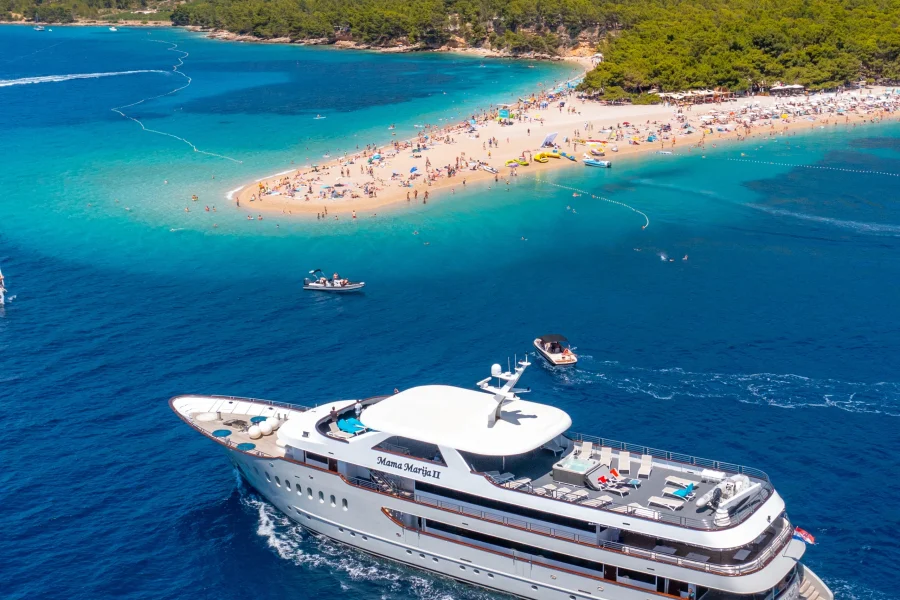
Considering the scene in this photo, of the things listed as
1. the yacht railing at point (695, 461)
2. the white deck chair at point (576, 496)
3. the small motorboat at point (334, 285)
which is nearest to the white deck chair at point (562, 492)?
the white deck chair at point (576, 496)

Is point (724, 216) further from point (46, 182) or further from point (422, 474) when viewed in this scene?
point (46, 182)

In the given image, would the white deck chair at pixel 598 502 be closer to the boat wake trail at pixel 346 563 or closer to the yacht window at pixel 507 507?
the yacht window at pixel 507 507

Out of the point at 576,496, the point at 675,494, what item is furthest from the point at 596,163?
the point at 576,496

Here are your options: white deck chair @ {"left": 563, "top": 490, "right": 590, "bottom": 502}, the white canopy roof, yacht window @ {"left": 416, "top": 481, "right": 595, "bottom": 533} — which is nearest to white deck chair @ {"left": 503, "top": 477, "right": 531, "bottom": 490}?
yacht window @ {"left": 416, "top": 481, "right": 595, "bottom": 533}

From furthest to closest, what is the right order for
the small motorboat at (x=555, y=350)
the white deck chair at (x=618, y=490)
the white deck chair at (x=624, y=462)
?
the small motorboat at (x=555, y=350), the white deck chair at (x=624, y=462), the white deck chair at (x=618, y=490)

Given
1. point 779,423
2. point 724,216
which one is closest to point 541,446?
point 779,423

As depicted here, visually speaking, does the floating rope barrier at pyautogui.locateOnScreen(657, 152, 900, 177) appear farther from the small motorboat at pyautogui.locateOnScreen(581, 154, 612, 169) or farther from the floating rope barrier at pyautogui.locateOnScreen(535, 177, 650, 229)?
the floating rope barrier at pyautogui.locateOnScreen(535, 177, 650, 229)

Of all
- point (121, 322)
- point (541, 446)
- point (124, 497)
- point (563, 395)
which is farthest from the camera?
point (121, 322)
